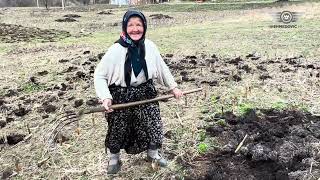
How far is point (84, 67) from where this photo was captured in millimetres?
8906

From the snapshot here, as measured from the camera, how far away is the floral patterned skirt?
4.23m

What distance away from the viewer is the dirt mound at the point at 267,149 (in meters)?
4.18

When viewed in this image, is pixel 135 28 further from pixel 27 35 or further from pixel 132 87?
pixel 27 35

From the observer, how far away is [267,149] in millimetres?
4512

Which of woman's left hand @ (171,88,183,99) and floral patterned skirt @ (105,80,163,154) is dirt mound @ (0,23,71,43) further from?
woman's left hand @ (171,88,183,99)

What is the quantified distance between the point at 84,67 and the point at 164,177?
500 centimetres

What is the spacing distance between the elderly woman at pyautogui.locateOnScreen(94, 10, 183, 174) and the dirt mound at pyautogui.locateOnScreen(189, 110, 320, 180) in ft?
1.94

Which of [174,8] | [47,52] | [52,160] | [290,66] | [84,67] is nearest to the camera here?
[52,160]

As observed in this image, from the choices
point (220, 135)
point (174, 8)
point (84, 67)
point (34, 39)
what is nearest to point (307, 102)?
point (220, 135)

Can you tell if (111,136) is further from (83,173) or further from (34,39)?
(34,39)

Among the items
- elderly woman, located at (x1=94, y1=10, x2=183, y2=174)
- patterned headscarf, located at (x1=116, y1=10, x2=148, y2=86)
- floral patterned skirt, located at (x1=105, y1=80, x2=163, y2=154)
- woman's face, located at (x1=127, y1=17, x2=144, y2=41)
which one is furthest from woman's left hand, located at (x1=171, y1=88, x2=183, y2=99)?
woman's face, located at (x1=127, y1=17, x2=144, y2=41)

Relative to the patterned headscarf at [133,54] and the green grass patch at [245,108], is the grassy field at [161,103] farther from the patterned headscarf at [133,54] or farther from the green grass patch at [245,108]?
the patterned headscarf at [133,54]

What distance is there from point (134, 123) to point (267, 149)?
4.12 feet

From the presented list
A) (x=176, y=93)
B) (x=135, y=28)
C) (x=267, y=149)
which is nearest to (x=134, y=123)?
(x=176, y=93)
